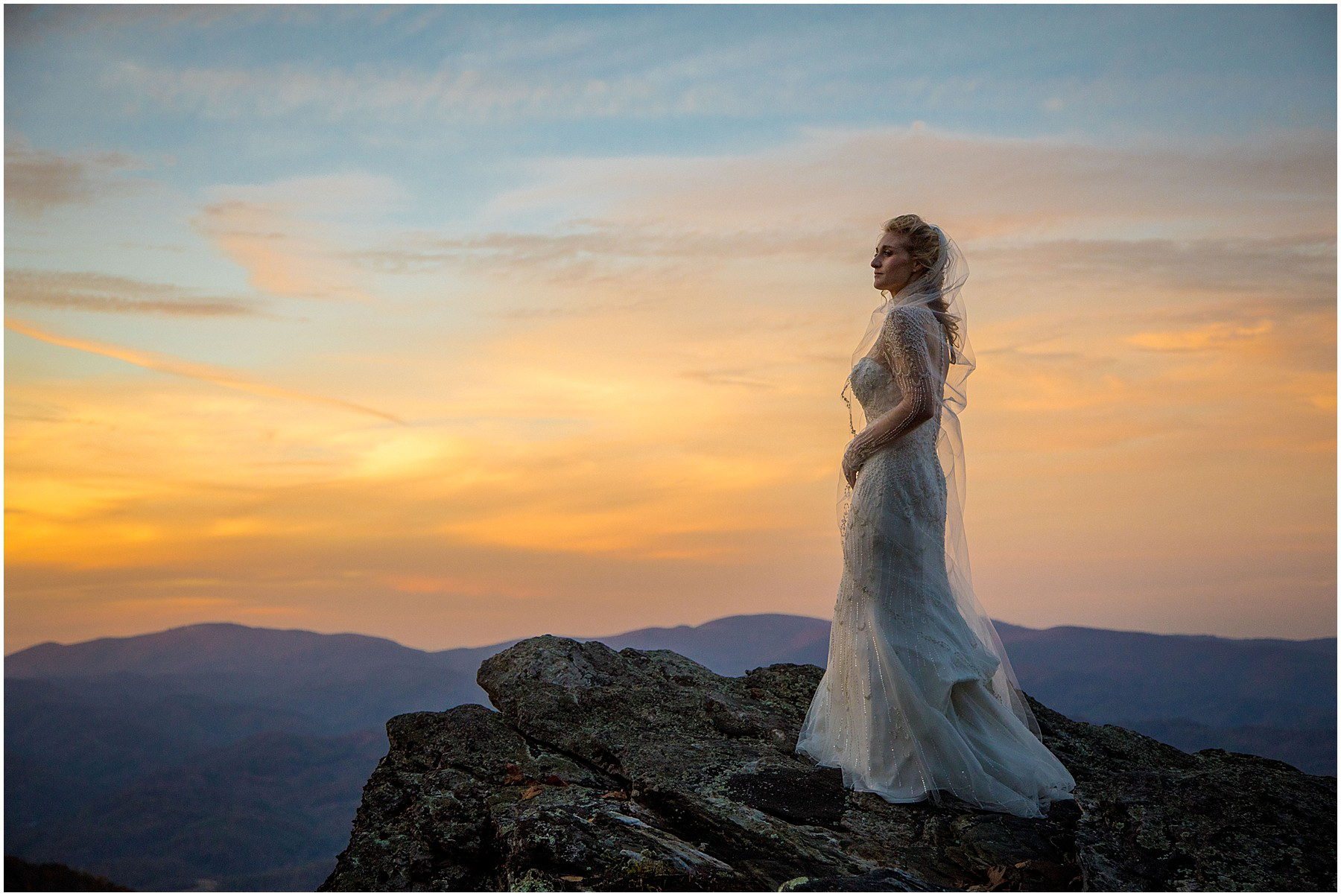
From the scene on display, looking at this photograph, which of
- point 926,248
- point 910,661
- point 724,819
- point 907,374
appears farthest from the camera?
point 926,248

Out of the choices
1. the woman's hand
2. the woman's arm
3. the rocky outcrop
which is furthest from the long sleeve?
the rocky outcrop

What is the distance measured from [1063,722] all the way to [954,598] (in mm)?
2134

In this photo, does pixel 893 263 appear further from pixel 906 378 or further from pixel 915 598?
A: pixel 915 598

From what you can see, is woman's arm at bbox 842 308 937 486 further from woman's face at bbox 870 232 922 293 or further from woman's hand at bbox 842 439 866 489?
woman's face at bbox 870 232 922 293

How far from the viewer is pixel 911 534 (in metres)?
7.22

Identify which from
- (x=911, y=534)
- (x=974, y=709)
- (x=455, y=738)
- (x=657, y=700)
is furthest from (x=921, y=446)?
(x=455, y=738)

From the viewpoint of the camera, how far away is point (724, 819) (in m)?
5.88

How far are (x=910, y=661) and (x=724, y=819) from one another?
1.83 metres

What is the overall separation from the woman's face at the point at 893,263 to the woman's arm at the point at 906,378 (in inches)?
15.0

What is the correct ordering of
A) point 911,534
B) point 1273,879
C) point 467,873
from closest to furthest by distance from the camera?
point 1273,879
point 467,873
point 911,534

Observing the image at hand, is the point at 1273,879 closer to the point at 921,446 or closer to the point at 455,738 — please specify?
the point at 921,446

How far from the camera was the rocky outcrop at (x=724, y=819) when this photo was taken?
17.2 ft

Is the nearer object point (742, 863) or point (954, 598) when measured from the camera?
point (742, 863)

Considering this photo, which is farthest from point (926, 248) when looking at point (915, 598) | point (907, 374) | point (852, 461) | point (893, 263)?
point (915, 598)
